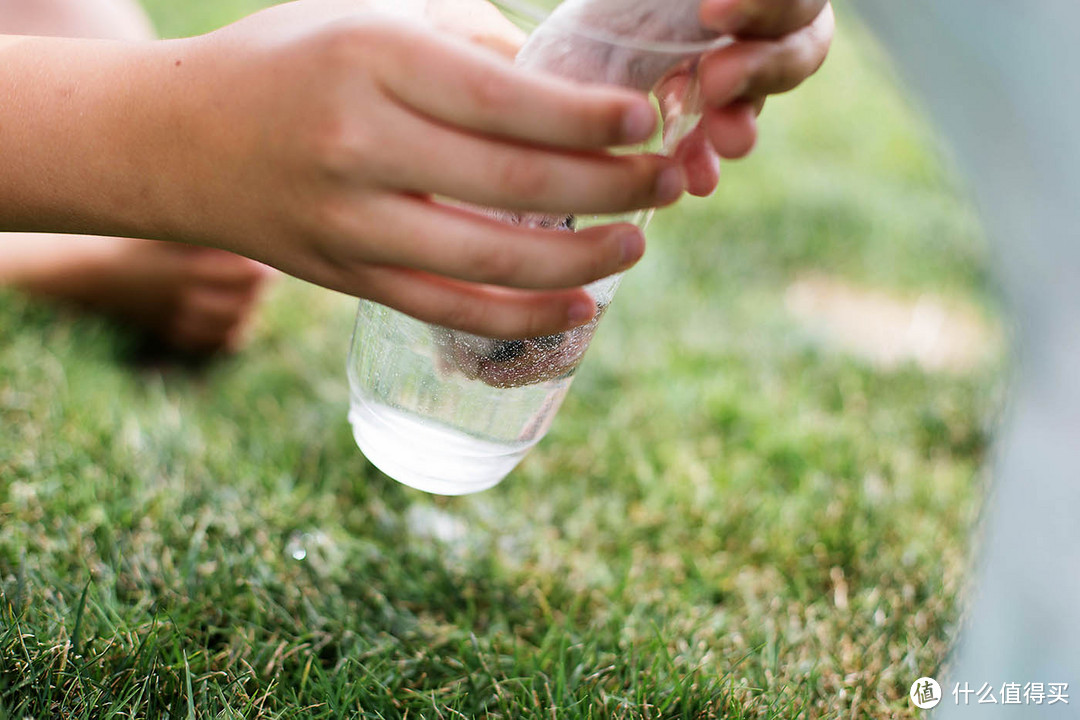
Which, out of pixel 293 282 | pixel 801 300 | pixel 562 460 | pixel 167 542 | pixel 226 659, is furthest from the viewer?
pixel 801 300

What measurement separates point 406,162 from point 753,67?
26 centimetres

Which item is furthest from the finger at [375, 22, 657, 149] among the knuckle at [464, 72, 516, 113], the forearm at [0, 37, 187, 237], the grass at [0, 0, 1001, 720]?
the grass at [0, 0, 1001, 720]

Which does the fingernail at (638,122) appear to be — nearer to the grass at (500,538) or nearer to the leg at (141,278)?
the grass at (500,538)

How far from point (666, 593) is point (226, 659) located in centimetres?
57

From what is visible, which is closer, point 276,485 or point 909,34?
point 909,34

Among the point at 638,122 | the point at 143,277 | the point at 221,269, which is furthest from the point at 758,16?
the point at 143,277

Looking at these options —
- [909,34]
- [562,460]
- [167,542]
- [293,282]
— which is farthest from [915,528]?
[293,282]

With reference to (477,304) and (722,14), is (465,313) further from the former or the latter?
(722,14)

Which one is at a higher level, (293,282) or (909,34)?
(909,34)

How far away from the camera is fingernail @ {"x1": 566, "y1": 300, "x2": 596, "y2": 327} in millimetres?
703

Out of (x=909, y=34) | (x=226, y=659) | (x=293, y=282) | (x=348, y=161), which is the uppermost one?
(x=909, y=34)

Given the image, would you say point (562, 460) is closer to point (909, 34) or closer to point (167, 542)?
point (167, 542)

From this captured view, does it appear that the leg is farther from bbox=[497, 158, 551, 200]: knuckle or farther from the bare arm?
bbox=[497, 158, 551, 200]: knuckle

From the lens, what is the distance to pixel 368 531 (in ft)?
4.32
